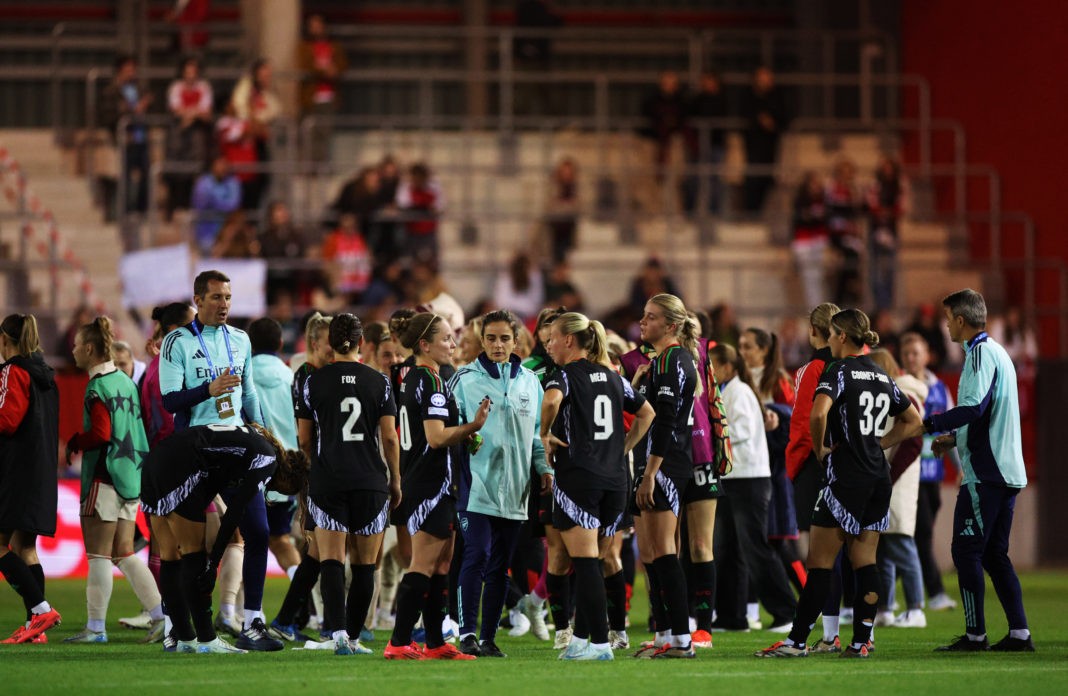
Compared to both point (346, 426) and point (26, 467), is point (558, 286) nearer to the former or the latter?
point (26, 467)

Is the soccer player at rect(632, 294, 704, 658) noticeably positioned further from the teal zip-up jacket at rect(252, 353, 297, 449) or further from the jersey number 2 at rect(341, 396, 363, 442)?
the teal zip-up jacket at rect(252, 353, 297, 449)

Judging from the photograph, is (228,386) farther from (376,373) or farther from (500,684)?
(500,684)

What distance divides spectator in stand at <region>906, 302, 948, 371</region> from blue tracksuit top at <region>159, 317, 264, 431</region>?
35.5 ft

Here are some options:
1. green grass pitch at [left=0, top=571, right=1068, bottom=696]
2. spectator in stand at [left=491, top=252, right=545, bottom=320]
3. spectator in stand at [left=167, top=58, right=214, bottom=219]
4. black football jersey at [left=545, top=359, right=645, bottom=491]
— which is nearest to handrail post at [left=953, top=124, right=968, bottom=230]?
spectator in stand at [left=491, top=252, right=545, bottom=320]

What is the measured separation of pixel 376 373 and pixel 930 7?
17516mm

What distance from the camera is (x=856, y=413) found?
382 inches

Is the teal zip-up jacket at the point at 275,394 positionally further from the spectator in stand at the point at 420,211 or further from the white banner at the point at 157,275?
the spectator in stand at the point at 420,211

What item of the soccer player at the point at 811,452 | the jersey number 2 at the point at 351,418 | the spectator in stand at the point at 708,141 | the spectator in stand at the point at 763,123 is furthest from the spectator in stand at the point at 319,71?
the jersey number 2 at the point at 351,418

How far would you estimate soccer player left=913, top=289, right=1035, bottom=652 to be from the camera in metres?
10.4

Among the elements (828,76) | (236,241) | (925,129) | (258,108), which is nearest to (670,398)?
(236,241)

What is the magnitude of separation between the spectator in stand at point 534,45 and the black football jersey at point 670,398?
14.5 metres

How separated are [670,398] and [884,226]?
12.2 meters

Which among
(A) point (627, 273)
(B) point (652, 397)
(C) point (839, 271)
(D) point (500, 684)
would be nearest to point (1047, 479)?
(C) point (839, 271)

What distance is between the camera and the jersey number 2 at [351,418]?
9539 millimetres
